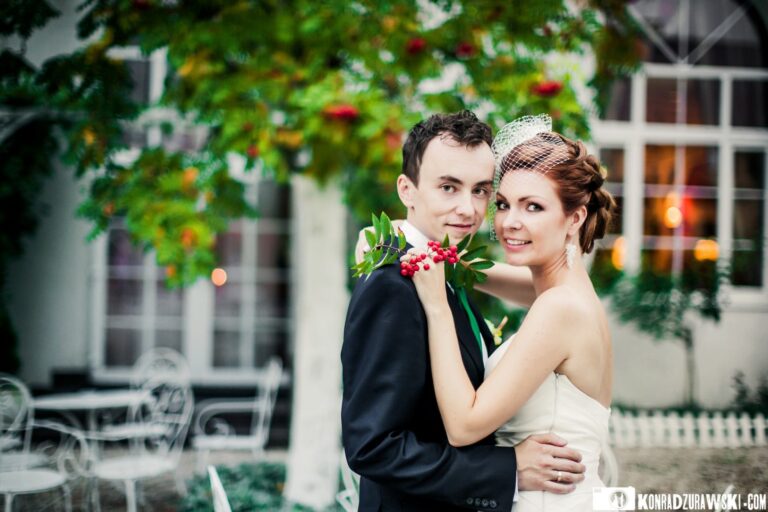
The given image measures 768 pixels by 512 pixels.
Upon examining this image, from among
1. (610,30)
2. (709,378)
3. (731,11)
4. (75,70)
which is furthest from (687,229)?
(75,70)

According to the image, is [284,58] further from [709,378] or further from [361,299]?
[709,378]

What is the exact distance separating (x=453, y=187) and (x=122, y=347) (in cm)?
771

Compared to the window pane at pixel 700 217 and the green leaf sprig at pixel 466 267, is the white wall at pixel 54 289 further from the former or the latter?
the window pane at pixel 700 217

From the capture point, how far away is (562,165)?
1.99 meters

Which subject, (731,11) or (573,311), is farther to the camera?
(731,11)

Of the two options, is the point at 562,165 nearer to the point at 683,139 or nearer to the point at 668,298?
the point at 668,298

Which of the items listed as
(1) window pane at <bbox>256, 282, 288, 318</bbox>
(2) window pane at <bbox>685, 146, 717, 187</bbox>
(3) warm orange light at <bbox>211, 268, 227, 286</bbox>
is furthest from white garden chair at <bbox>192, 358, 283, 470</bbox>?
(2) window pane at <bbox>685, 146, 717, 187</bbox>

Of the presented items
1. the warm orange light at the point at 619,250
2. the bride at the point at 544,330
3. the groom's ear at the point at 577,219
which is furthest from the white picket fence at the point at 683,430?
the groom's ear at the point at 577,219

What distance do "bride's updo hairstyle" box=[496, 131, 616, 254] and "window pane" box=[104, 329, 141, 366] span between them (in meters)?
7.60

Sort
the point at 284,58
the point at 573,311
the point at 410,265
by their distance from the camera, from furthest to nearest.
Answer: the point at 284,58
the point at 573,311
the point at 410,265

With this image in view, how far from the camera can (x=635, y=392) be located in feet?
26.1

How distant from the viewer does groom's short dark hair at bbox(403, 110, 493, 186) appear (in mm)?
1912

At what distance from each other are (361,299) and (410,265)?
0.52ft

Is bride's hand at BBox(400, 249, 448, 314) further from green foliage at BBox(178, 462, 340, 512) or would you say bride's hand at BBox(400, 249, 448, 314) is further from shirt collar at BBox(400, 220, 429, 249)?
green foliage at BBox(178, 462, 340, 512)
